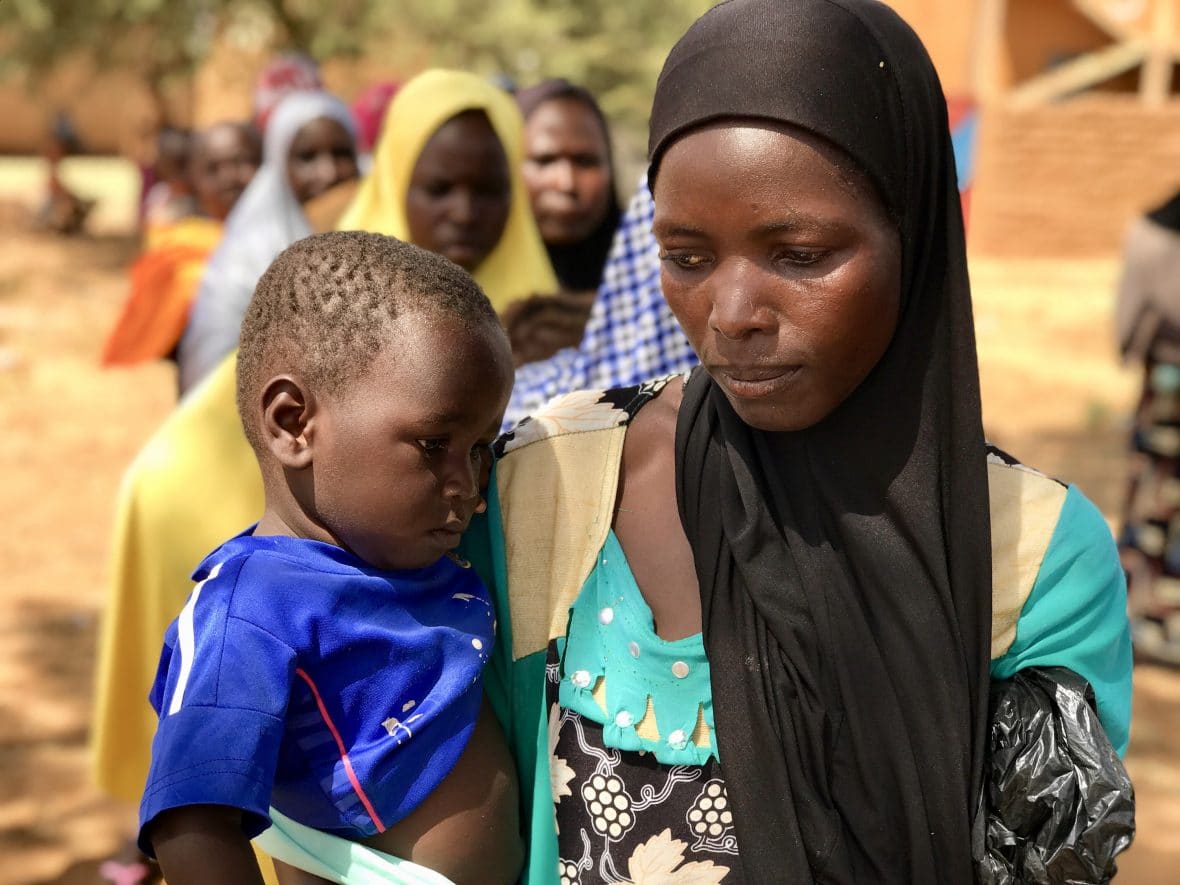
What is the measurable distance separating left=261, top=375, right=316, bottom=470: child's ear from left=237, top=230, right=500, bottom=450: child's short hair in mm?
23

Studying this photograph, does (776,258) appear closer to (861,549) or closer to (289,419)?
(861,549)

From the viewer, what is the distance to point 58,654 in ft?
20.6

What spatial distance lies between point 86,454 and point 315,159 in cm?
429

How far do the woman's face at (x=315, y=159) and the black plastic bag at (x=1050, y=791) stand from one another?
461cm

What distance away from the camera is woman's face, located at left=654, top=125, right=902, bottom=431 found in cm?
164

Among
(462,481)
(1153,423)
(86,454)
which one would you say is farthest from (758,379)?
(86,454)

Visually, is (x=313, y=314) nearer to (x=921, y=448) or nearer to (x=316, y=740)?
(x=316, y=740)

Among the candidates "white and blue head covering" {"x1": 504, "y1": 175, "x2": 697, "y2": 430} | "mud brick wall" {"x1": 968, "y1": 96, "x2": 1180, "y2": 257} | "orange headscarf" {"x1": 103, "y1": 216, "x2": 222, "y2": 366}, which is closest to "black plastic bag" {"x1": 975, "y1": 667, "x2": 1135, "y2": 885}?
"white and blue head covering" {"x1": 504, "y1": 175, "x2": 697, "y2": 430}

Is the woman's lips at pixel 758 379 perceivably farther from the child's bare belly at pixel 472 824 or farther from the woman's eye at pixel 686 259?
the child's bare belly at pixel 472 824

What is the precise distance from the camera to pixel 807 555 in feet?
5.91

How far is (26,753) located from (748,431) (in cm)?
443

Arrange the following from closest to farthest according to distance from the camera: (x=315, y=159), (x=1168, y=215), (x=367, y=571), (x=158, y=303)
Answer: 1. (x=367, y=571)
2. (x=158, y=303)
3. (x=1168, y=215)
4. (x=315, y=159)

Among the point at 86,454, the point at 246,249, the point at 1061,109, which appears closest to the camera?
the point at 246,249

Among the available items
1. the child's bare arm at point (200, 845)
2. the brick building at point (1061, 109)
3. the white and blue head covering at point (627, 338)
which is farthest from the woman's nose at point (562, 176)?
the brick building at point (1061, 109)
